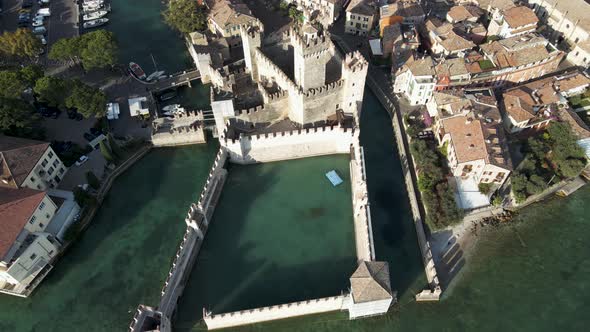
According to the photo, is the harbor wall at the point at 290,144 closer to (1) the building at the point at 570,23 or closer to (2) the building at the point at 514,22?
(2) the building at the point at 514,22

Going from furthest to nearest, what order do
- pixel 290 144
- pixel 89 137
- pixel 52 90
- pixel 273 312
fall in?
1. pixel 89 137
2. pixel 52 90
3. pixel 290 144
4. pixel 273 312

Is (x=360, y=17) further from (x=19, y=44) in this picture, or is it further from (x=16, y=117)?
(x=19, y=44)

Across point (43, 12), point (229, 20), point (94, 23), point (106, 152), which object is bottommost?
point (106, 152)

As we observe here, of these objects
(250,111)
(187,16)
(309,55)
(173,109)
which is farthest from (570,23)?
(173,109)

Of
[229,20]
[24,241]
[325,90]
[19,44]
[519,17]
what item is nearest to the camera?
[24,241]

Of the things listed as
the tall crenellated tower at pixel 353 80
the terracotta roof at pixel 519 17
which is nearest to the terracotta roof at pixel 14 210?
the tall crenellated tower at pixel 353 80

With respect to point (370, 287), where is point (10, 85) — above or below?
above
